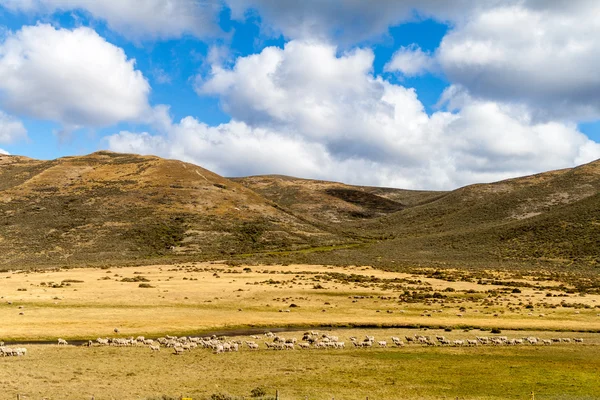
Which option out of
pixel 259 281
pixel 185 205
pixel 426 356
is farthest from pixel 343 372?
pixel 185 205

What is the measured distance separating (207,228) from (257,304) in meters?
92.0

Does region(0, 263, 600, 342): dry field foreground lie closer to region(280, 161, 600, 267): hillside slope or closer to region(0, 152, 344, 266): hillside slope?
region(0, 152, 344, 266): hillside slope

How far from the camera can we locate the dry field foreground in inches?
1838

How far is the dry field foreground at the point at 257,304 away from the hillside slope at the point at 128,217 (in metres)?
37.1

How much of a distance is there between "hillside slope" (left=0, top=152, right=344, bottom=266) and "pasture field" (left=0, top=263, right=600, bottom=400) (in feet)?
122

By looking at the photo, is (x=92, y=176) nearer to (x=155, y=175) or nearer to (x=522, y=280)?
(x=155, y=175)

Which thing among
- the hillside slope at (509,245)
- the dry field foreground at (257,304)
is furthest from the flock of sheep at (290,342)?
the hillside slope at (509,245)

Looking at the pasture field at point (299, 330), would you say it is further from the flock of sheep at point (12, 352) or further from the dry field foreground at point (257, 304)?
the flock of sheep at point (12, 352)

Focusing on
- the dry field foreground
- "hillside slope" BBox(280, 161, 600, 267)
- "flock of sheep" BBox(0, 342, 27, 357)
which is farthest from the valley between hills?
"hillside slope" BBox(280, 161, 600, 267)

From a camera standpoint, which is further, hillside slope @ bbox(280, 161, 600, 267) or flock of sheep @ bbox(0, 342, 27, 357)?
hillside slope @ bbox(280, 161, 600, 267)

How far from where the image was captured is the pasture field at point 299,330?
88.0ft

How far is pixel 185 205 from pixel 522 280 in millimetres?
111754

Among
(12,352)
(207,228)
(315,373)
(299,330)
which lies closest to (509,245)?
(207,228)

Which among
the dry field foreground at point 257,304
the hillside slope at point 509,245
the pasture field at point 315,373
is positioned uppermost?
the hillside slope at point 509,245
